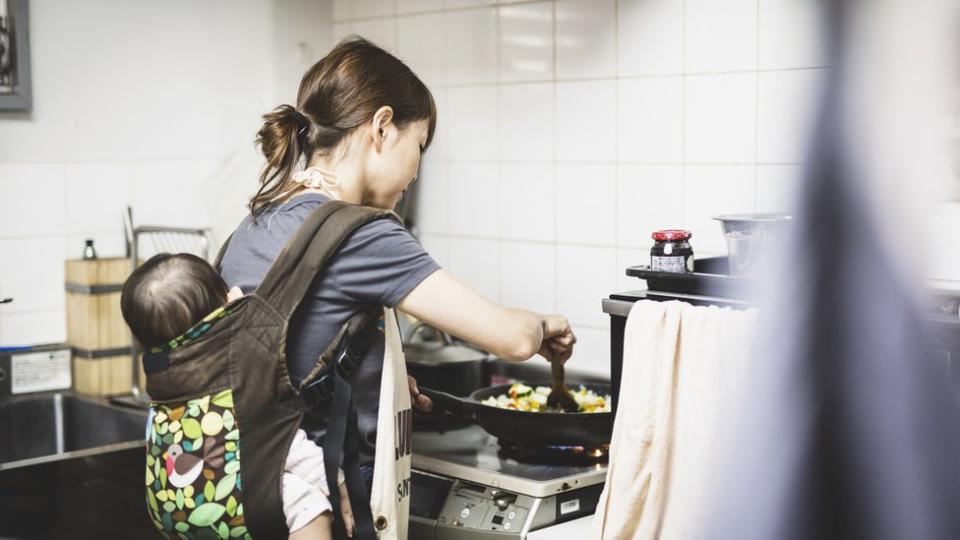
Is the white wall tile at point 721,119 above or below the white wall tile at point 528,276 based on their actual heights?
above

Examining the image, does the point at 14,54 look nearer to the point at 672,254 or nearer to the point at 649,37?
the point at 649,37

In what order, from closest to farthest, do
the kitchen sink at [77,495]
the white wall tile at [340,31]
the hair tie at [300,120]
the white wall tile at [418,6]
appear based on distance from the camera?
the hair tie at [300,120] < the kitchen sink at [77,495] < the white wall tile at [418,6] < the white wall tile at [340,31]

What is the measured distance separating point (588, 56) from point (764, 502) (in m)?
2.02

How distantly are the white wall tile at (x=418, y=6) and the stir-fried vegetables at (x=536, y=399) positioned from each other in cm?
105

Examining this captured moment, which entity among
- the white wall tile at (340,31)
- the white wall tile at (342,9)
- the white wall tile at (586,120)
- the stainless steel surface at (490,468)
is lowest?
the stainless steel surface at (490,468)

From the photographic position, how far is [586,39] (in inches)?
92.7

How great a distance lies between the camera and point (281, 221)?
1532mm

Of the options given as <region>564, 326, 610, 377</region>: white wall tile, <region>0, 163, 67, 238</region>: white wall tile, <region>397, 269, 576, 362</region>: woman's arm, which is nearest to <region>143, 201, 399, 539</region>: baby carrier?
<region>397, 269, 576, 362</region>: woman's arm

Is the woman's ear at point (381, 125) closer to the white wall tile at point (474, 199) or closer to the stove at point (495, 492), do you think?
the stove at point (495, 492)

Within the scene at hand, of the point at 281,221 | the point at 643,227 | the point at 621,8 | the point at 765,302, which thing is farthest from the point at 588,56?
the point at 765,302

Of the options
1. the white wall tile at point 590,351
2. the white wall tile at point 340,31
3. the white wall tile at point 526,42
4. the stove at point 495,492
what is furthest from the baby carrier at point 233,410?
the white wall tile at point 340,31

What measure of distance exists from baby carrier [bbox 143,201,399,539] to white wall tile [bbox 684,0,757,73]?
3.31 feet

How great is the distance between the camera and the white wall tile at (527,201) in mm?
2469

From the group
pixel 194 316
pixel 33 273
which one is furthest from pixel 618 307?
pixel 33 273
